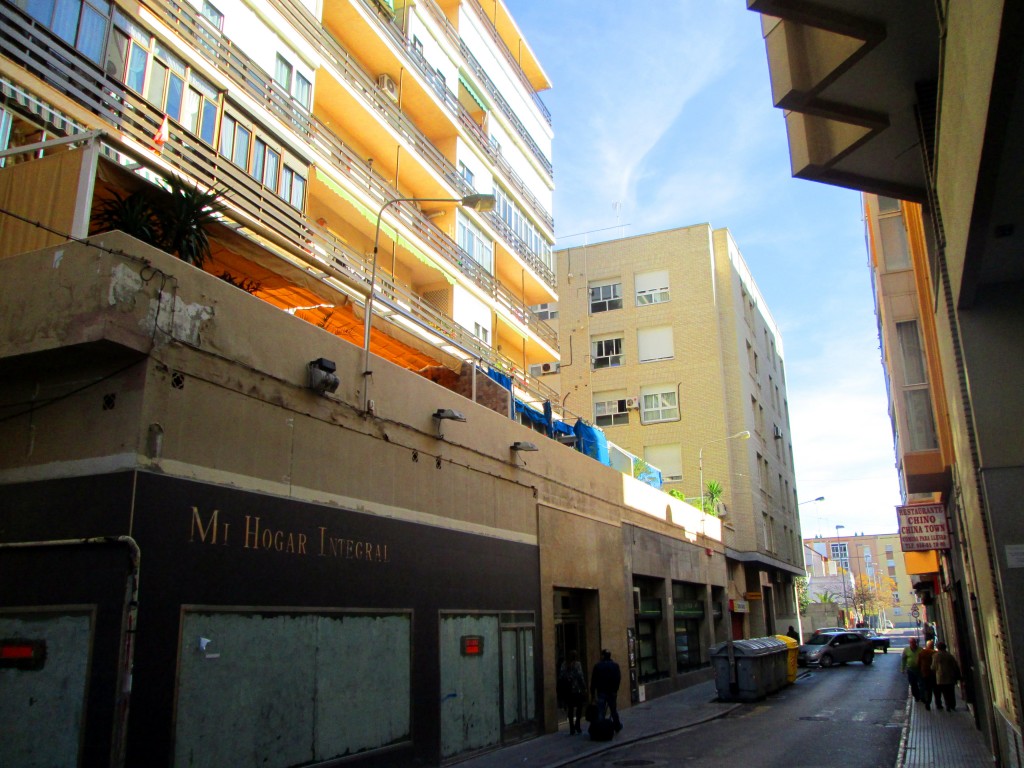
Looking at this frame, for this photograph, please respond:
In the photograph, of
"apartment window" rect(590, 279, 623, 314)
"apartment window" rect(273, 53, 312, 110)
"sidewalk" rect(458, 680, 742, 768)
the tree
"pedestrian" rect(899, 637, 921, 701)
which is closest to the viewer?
the tree

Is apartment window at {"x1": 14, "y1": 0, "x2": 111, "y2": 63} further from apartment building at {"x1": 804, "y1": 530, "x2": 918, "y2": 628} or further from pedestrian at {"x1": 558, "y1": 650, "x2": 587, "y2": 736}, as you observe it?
apartment building at {"x1": 804, "y1": 530, "x2": 918, "y2": 628}

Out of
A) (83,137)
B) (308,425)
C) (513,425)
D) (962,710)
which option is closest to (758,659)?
(962,710)

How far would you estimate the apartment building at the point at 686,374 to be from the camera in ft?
120

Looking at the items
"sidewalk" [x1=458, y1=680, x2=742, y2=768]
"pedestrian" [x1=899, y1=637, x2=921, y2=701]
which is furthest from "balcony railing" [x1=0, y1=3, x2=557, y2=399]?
"pedestrian" [x1=899, y1=637, x2=921, y2=701]

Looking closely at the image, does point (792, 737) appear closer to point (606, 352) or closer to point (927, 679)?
point (927, 679)

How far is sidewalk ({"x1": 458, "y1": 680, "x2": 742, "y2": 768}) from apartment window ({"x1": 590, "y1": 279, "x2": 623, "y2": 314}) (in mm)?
21676

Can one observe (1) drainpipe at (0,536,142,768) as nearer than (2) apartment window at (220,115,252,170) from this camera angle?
Yes

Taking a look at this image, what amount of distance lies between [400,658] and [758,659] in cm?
1368

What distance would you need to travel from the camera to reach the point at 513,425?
1652cm

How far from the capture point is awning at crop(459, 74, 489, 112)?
23.7 m

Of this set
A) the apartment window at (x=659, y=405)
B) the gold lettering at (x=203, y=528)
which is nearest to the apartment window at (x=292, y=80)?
the gold lettering at (x=203, y=528)

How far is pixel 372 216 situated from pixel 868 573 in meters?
132

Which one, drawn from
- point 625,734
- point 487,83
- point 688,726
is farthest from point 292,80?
point 688,726

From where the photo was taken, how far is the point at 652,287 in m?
40.2
